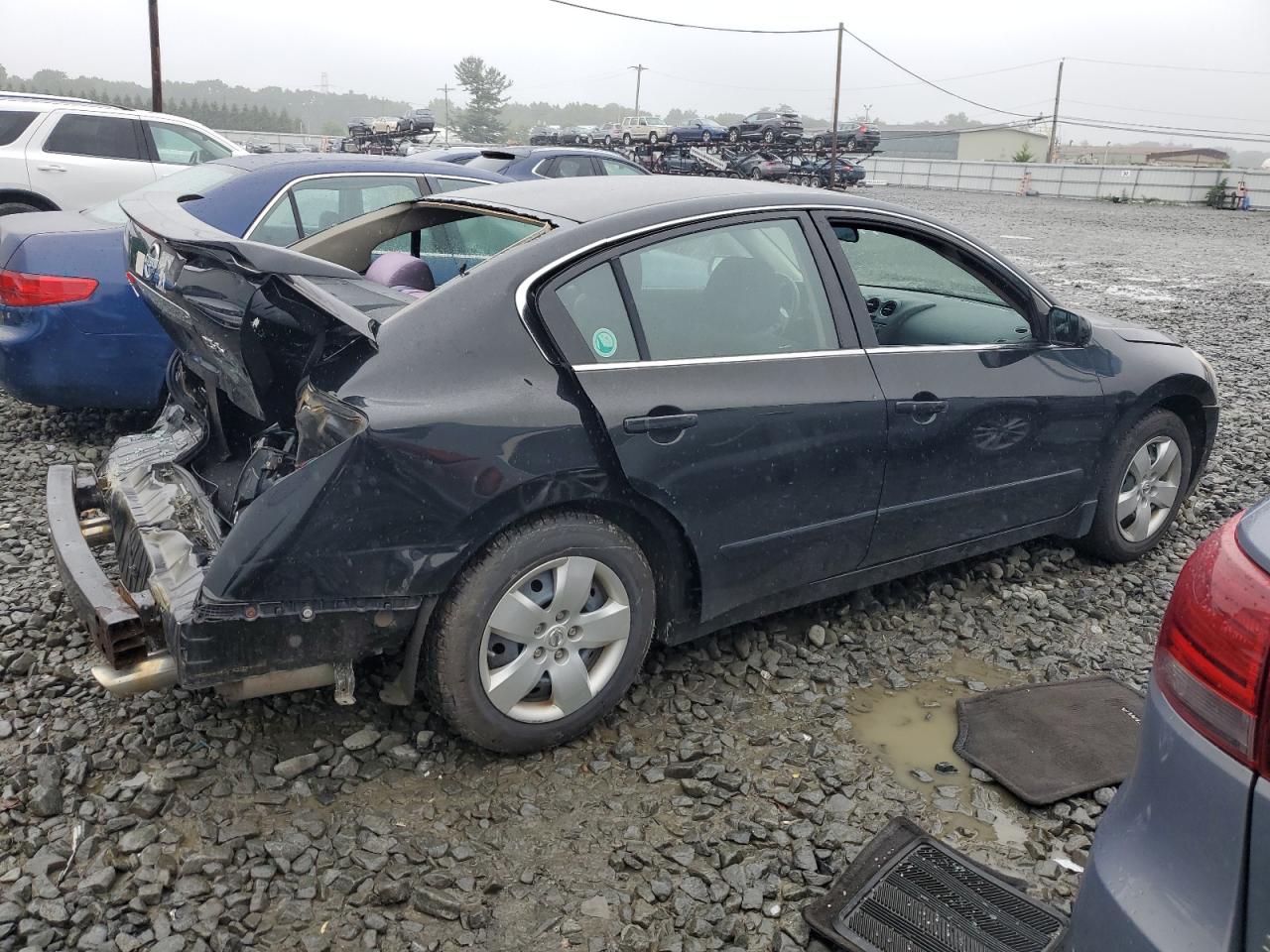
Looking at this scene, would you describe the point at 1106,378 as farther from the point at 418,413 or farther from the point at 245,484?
the point at 245,484

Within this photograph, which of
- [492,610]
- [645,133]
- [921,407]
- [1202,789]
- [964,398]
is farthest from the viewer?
[645,133]

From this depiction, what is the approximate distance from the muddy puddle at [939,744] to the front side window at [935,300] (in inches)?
48.3

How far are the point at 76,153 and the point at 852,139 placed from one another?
112ft

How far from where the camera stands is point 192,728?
3.10m

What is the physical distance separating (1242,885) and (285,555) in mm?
2089

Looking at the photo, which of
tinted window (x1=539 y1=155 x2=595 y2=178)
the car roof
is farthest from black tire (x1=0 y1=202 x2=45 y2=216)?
the car roof

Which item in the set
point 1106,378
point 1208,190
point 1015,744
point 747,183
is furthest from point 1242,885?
point 1208,190

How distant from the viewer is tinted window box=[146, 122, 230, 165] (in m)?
10.9

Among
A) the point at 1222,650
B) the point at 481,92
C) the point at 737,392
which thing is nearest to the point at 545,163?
the point at 737,392

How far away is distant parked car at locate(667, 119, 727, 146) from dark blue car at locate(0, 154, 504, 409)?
34816mm

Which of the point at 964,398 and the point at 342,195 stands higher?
the point at 342,195

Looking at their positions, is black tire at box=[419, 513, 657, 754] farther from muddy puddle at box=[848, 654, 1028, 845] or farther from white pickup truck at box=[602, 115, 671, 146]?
white pickup truck at box=[602, 115, 671, 146]

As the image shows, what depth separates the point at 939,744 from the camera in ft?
10.6

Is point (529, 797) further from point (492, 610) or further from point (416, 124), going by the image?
point (416, 124)
